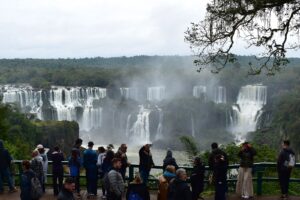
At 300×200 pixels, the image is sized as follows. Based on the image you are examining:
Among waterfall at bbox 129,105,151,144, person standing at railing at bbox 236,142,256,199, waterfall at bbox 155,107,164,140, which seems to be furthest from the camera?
waterfall at bbox 155,107,164,140

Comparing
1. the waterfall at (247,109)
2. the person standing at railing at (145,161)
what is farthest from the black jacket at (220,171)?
the waterfall at (247,109)

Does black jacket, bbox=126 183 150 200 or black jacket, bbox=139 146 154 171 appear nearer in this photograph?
black jacket, bbox=126 183 150 200

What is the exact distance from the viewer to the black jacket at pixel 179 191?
797 centimetres

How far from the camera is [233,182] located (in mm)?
11953

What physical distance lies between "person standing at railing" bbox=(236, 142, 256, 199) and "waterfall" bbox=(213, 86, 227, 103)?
77.8 meters

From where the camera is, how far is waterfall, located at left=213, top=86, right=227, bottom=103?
291ft

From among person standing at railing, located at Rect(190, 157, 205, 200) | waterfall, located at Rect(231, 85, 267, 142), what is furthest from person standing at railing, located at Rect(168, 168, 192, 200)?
waterfall, located at Rect(231, 85, 267, 142)

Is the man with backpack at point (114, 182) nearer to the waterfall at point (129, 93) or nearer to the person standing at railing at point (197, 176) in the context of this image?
the person standing at railing at point (197, 176)

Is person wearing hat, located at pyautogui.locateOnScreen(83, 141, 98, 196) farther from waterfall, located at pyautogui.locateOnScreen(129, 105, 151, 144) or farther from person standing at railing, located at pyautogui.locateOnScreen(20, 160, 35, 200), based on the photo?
waterfall, located at pyautogui.locateOnScreen(129, 105, 151, 144)

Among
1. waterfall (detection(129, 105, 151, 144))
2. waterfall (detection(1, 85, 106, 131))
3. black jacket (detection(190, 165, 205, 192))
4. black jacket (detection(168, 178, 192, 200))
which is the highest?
black jacket (detection(168, 178, 192, 200))

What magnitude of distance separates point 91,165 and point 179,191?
3.61 metres

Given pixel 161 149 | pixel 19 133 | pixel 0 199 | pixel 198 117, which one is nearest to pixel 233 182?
pixel 0 199

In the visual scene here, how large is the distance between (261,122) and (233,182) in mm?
65872

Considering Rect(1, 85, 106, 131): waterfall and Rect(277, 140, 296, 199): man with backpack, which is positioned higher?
Rect(277, 140, 296, 199): man with backpack
